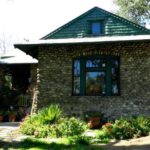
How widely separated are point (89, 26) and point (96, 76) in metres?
2.63

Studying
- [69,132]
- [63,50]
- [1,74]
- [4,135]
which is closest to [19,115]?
[1,74]

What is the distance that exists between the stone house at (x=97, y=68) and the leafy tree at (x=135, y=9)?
17726 mm

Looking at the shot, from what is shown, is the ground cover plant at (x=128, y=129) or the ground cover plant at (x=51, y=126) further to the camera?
the ground cover plant at (x=51, y=126)

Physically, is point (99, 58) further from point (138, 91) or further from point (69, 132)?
point (69, 132)

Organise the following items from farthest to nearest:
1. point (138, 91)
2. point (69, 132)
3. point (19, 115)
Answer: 1. point (19, 115)
2. point (138, 91)
3. point (69, 132)

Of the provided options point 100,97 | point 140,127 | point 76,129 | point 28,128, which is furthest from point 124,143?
point 100,97

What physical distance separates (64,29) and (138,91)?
4.78 m

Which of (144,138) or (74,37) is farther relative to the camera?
(74,37)

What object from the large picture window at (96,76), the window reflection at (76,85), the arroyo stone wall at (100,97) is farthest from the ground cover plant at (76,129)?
the large picture window at (96,76)

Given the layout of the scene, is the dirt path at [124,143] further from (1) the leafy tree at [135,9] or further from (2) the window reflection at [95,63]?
(1) the leafy tree at [135,9]

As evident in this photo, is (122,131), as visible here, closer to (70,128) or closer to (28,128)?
(70,128)

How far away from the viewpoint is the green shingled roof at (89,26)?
16891mm

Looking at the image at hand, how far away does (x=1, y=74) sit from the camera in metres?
23.4

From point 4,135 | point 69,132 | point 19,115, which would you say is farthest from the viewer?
point 19,115
